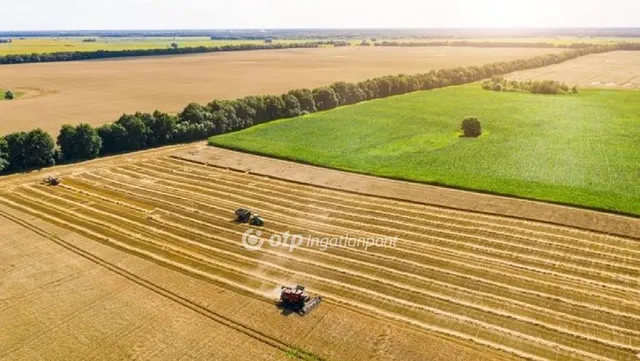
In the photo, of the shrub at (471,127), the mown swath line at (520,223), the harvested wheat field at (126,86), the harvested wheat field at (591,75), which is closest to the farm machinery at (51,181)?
the mown swath line at (520,223)

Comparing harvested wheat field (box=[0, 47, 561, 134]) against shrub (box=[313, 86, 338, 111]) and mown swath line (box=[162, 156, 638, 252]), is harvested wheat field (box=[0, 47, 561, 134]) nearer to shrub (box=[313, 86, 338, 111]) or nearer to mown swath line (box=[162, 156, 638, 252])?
shrub (box=[313, 86, 338, 111])

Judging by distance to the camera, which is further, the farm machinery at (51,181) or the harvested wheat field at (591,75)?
the harvested wheat field at (591,75)

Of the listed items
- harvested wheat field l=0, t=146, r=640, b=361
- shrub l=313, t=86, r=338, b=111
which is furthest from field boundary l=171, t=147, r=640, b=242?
shrub l=313, t=86, r=338, b=111

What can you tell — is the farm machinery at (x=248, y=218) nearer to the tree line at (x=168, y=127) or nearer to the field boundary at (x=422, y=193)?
the field boundary at (x=422, y=193)

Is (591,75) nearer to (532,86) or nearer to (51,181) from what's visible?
(532,86)

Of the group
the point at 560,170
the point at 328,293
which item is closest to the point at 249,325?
the point at 328,293

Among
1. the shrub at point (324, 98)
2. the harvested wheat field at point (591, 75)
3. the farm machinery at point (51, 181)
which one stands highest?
the shrub at point (324, 98)

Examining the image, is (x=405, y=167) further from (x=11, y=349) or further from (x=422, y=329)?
(x=11, y=349)
